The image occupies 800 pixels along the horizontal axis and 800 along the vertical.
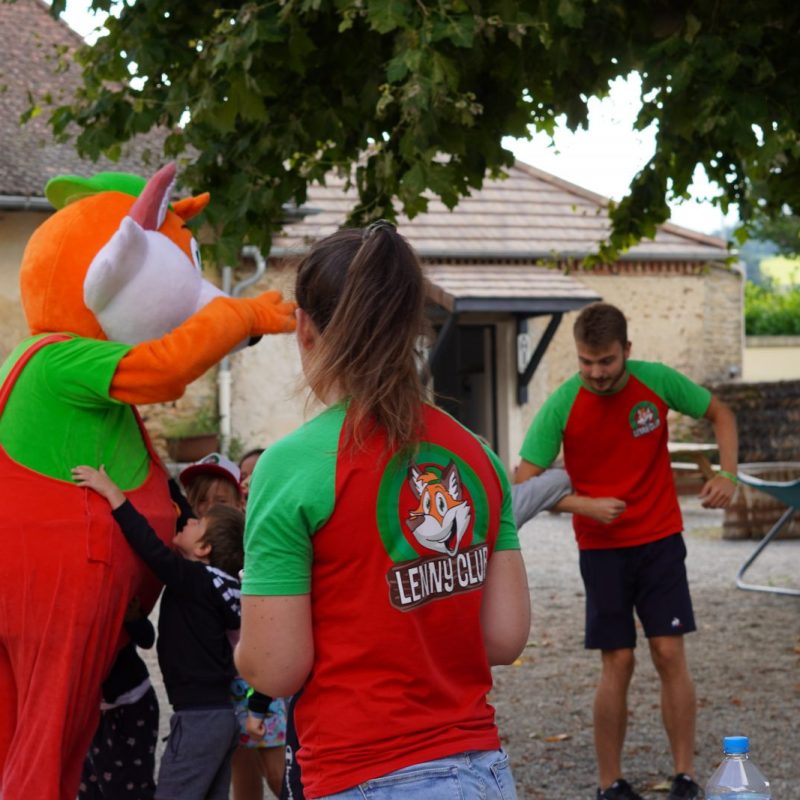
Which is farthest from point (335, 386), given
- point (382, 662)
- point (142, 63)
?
point (142, 63)

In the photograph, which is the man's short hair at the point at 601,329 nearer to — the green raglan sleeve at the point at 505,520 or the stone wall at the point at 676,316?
the green raglan sleeve at the point at 505,520

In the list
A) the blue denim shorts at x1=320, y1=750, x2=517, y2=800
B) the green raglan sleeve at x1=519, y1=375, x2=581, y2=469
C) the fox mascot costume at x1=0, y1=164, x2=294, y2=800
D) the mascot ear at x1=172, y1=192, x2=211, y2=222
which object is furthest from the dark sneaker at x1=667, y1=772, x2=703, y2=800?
the blue denim shorts at x1=320, y1=750, x2=517, y2=800

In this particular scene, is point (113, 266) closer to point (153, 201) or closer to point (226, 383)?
point (153, 201)

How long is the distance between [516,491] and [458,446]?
2.29m

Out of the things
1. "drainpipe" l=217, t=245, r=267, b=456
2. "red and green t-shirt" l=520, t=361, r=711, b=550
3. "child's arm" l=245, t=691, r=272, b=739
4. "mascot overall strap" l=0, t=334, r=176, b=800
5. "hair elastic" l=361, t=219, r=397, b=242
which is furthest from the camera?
"drainpipe" l=217, t=245, r=267, b=456

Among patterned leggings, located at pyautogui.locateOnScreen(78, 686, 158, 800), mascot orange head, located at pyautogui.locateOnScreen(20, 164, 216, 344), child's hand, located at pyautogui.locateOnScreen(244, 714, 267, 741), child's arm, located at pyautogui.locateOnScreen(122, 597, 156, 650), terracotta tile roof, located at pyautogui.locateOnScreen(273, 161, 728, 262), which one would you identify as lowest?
patterned leggings, located at pyautogui.locateOnScreen(78, 686, 158, 800)

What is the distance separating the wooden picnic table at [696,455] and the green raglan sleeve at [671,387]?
54cm

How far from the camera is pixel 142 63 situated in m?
5.89

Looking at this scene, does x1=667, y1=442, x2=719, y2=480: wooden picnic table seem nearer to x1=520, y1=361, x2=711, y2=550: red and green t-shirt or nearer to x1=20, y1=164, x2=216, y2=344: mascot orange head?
x1=520, y1=361, x2=711, y2=550: red and green t-shirt

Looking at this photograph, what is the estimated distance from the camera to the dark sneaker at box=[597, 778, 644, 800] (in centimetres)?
523

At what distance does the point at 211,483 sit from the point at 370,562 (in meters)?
2.67

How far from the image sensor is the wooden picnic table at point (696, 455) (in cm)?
630

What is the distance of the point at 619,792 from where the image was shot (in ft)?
17.2

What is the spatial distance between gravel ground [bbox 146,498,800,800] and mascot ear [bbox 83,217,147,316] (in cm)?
277
